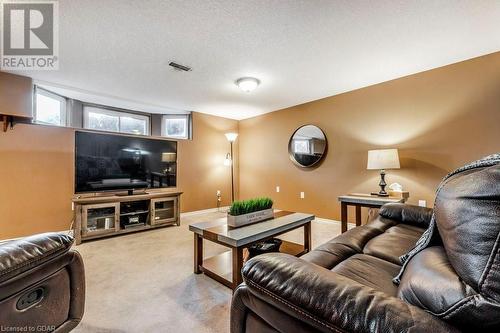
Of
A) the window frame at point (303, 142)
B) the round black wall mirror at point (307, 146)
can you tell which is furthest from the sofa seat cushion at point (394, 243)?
the window frame at point (303, 142)

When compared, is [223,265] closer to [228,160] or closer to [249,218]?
[249,218]

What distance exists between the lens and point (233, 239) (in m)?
1.69

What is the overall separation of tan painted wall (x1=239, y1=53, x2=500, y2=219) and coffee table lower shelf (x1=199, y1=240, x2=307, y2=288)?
1759 mm

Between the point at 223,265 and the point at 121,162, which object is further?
the point at 121,162

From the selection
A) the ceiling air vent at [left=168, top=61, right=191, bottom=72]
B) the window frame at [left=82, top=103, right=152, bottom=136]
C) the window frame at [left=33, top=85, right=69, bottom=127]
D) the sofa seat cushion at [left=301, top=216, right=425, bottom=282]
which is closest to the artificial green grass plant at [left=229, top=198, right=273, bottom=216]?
the sofa seat cushion at [left=301, top=216, right=425, bottom=282]

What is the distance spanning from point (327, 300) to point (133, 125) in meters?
4.84

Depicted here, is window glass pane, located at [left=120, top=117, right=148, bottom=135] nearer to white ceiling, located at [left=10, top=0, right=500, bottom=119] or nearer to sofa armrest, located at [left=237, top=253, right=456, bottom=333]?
white ceiling, located at [left=10, top=0, right=500, bottom=119]

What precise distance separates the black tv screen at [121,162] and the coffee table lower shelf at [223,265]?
216 cm

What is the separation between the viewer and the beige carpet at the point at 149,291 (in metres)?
1.44

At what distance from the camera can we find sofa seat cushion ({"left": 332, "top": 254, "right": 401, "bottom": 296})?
1029 millimetres

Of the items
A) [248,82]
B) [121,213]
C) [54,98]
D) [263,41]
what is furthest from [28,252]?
[54,98]

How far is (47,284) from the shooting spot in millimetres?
1034

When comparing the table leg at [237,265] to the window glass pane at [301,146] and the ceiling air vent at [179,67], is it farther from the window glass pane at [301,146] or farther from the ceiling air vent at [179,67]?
the window glass pane at [301,146]

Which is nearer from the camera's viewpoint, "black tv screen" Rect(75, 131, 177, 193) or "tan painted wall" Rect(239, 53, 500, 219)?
"tan painted wall" Rect(239, 53, 500, 219)
